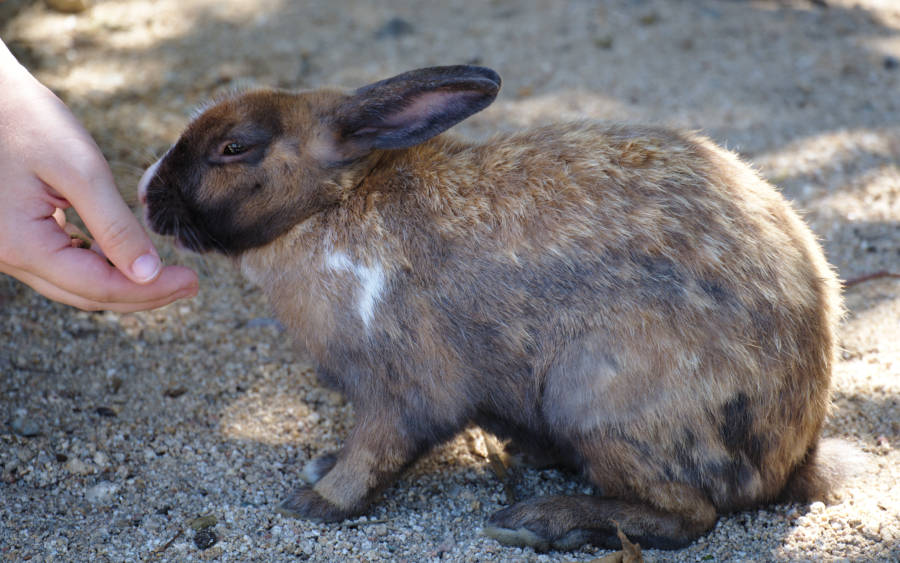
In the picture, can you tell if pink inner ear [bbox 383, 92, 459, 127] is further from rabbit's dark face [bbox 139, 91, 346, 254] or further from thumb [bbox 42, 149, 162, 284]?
thumb [bbox 42, 149, 162, 284]

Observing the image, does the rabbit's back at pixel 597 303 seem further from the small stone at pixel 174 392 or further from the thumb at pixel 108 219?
the small stone at pixel 174 392

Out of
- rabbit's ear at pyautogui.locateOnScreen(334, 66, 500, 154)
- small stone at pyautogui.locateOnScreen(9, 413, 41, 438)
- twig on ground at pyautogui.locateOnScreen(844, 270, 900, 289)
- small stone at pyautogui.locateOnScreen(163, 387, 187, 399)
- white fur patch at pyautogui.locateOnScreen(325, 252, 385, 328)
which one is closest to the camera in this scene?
rabbit's ear at pyautogui.locateOnScreen(334, 66, 500, 154)

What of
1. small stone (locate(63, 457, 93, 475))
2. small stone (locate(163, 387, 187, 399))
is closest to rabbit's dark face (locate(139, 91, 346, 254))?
small stone (locate(163, 387, 187, 399))

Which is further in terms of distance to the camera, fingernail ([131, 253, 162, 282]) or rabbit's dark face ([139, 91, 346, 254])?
rabbit's dark face ([139, 91, 346, 254])

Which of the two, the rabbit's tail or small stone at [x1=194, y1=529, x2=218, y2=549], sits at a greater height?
the rabbit's tail

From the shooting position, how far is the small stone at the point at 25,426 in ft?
13.6

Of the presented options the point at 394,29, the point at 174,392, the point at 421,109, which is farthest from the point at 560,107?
the point at 174,392

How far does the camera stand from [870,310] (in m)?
5.13

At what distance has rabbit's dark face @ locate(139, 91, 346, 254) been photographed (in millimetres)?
3875

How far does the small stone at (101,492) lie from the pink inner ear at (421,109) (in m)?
2.02

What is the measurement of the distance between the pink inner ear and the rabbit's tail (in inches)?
86.5

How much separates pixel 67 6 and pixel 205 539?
5339 millimetres

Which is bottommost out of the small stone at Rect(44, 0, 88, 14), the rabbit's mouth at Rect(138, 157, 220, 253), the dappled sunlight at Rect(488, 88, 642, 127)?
the small stone at Rect(44, 0, 88, 14)

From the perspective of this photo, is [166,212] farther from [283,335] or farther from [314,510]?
[314,510]
